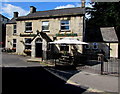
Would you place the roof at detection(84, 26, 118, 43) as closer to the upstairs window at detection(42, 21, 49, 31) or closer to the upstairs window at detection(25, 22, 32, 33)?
the upstairs window at detection(42, 21, 49, 31)

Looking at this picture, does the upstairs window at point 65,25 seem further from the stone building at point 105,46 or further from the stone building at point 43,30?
the stone building at point 105,46

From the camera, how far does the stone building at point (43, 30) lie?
689 inches

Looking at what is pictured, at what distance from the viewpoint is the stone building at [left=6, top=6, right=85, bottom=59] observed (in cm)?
1750

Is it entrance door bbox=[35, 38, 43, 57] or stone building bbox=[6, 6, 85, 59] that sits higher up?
stone building bbox=[6, 6, 85, 59]

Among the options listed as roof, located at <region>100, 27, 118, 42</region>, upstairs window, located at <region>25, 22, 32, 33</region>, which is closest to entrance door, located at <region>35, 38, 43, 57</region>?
upstairs window, located at <region>25, 22, 32, 33</region>

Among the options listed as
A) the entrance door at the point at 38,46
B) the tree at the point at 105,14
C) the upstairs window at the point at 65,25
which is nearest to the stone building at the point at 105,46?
the upstairs window at the point at 65,25

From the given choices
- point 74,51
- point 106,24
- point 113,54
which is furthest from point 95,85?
point 106,24

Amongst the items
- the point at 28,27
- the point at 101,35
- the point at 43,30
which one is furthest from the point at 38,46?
the point at 101,35

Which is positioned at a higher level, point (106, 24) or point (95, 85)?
point (106, 24)

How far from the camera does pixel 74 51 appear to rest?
685 inches

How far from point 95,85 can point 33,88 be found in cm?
363

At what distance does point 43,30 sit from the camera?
768 inches

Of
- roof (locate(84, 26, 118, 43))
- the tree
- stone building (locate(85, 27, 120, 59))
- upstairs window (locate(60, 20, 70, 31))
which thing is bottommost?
stone building (locate(85, 27, 120, 59))

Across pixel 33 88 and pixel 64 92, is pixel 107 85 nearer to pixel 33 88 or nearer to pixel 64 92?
pixel 64 92
